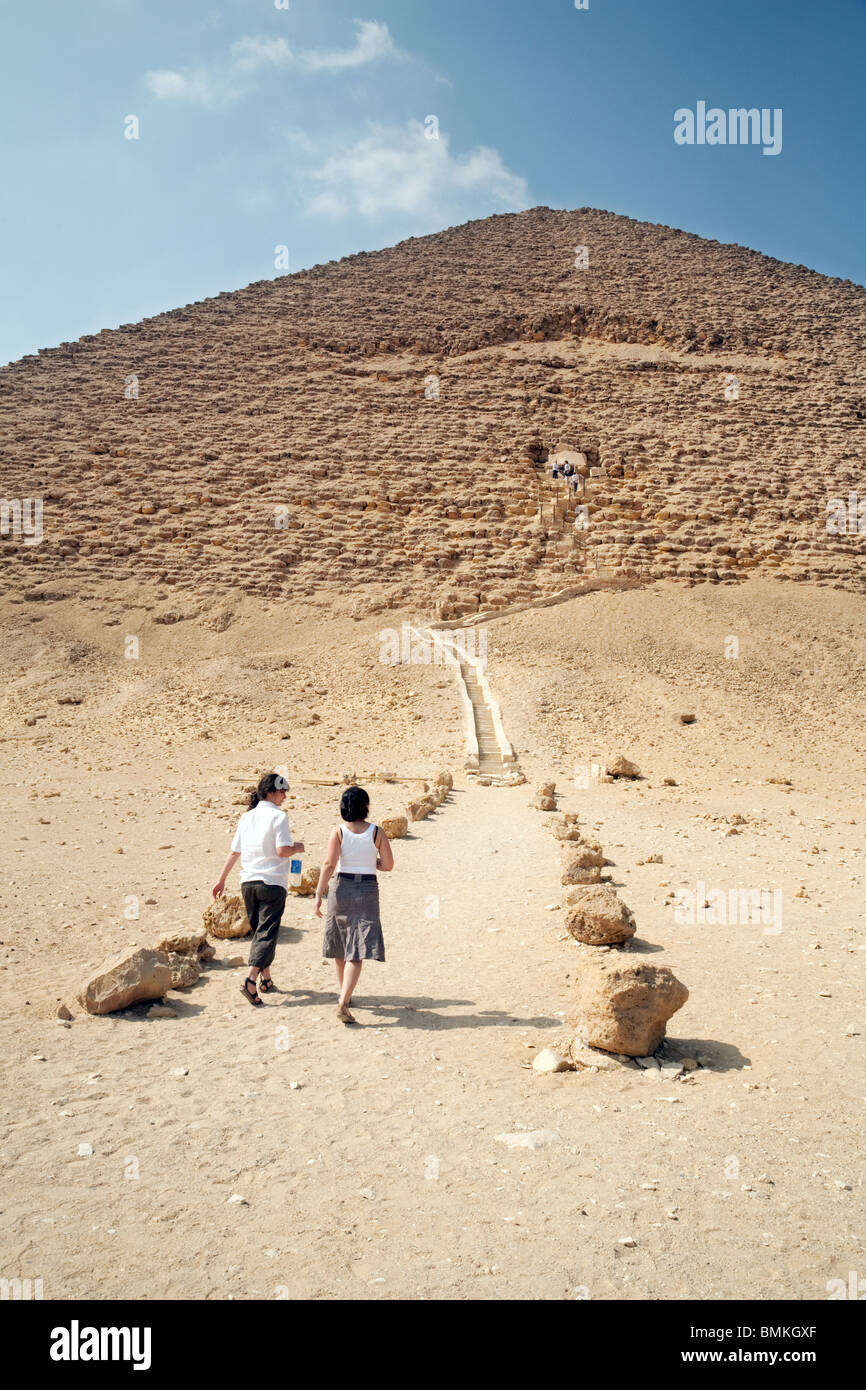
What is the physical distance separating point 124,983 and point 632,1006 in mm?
2758

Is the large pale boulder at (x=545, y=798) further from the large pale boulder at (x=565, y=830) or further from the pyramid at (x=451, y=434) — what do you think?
the pyramid at (x=451, y=434)

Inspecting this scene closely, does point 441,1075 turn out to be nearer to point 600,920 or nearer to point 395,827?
point 600,920

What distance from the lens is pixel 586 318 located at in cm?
4003

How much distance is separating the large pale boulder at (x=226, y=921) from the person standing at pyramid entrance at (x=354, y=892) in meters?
1.43

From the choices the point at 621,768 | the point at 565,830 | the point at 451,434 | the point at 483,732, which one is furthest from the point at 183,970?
the point at 451,434

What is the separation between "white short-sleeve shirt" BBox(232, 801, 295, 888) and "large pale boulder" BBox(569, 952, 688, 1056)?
6.53 feet

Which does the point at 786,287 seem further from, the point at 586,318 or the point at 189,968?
the point at 189,968

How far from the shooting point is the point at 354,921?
446 cm

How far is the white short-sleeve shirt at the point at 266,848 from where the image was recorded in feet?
15.4

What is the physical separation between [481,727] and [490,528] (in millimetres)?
11579

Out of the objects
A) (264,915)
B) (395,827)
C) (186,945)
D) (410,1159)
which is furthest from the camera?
(395,827)

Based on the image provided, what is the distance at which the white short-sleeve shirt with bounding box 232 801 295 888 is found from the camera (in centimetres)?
470

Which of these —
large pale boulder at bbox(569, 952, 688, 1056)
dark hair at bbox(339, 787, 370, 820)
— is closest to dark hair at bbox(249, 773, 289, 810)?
dark hair at bbox(339, 787, 370, 820)

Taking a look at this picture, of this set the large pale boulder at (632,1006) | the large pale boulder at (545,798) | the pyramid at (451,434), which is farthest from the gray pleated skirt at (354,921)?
the pyramid at (451,434)
